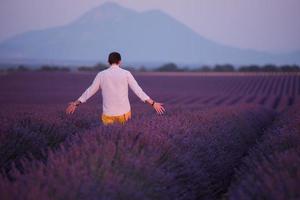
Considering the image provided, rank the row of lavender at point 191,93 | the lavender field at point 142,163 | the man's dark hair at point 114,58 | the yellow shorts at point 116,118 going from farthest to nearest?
the row of lavender at point 191,93 → the yellow shorts at point 116,118 → the man's dark hair at point 114,58 → the lavender field at point 142,163

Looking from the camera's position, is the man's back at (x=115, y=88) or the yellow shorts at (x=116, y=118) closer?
the man's back at (x=115, y=88)

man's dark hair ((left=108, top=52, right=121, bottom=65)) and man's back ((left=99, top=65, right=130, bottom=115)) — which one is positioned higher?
man's dark hair ((left=108, top=52, right=121, bottom=65))

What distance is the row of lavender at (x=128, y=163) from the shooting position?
4.28m

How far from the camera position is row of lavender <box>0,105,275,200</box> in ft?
14.0

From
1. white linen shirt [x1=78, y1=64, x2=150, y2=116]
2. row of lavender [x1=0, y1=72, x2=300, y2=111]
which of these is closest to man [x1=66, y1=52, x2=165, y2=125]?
white linen shirt [x1=78, y1=64, x2=150, y2=116]

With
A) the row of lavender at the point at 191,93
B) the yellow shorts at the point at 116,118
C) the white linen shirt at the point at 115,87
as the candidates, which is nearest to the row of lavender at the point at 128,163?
the yellow shorts at the point at 116,118

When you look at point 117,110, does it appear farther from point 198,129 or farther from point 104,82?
point 198,129

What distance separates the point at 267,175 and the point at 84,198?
4.06 ft

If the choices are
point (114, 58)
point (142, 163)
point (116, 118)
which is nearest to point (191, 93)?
point (116, 118)

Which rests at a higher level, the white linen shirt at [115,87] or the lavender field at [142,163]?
the white linen shirt at [115,87]

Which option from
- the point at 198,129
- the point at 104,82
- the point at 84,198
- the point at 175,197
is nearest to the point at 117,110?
the point at 104,82

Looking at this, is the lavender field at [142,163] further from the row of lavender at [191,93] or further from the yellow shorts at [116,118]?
the row of lavender at [191,93]

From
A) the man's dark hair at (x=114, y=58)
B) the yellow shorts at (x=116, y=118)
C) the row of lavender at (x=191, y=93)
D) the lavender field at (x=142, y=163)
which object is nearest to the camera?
the lavender field at (x=142, y=163)

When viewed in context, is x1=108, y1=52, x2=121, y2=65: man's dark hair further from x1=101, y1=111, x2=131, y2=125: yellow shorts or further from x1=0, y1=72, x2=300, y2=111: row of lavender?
x1=0, y1=72, x2=300, y2=111: row of lavender
